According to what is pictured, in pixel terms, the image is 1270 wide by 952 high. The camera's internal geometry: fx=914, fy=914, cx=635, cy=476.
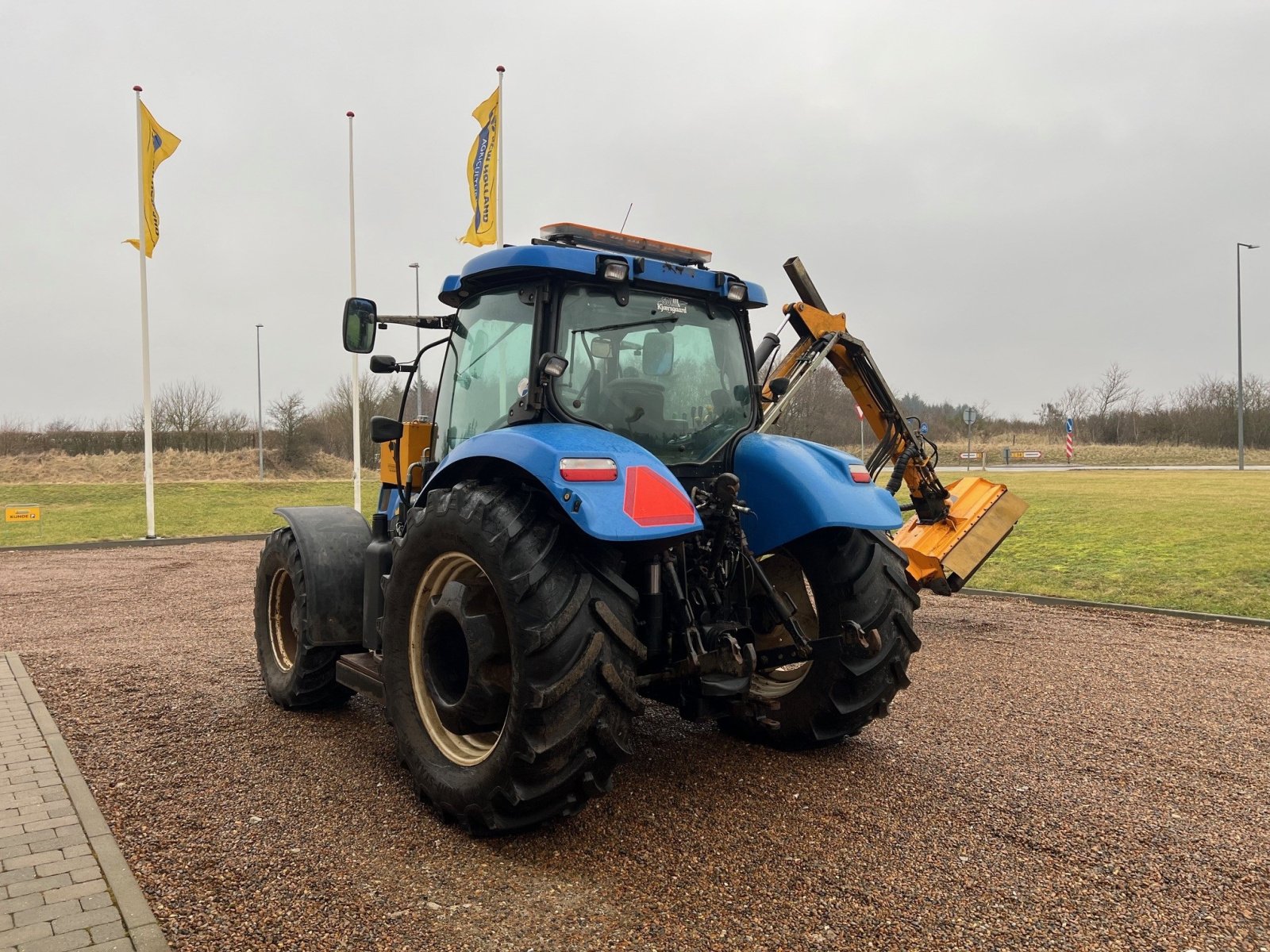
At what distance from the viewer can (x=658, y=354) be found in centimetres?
420

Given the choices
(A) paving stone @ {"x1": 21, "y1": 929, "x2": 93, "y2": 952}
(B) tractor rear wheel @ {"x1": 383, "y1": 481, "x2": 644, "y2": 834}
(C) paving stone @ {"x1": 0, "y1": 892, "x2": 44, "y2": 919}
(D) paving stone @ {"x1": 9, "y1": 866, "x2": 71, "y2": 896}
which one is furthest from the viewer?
(B) tractor rear wheel @ {"x1": 383, "y1": 481, "x2": 644, "y2": 834}

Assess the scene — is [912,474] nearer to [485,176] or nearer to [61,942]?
[61,942]

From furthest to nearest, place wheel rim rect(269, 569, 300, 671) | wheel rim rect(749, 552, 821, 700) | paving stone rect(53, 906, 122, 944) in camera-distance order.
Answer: wheel rim rect(269, 569, 300, 671), wheel rim rect(749, 552, 821, 700), paving stone rect(53, 906, 122, 944)

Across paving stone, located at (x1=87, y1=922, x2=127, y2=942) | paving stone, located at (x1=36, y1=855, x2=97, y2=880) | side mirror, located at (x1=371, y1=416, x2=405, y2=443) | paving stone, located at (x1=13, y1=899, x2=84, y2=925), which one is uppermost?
side mirror, located at (x1=371, y1=416, x2=405, y2=443)

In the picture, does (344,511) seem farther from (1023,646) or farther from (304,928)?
(1023,646)

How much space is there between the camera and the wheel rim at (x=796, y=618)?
4621 millimetres

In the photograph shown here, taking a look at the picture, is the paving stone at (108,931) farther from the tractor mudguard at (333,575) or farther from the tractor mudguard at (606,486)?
the tractor mudguard at (333,575)

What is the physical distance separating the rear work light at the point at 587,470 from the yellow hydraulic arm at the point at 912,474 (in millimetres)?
3827

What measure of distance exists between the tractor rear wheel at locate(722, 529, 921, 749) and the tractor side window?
1.50 m

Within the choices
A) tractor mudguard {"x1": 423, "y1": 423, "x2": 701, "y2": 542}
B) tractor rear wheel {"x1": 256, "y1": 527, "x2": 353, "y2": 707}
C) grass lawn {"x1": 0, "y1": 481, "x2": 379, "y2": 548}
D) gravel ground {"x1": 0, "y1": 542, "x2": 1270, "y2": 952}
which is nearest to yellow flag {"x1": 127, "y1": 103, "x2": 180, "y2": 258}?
grass lawn {"x1": 0, "y1": 481, "x2": 379, "y2": 548}

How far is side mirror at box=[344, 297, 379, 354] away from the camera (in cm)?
475

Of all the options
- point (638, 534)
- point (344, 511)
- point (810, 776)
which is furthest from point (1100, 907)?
point (344, 511)

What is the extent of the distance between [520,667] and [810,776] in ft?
5.65

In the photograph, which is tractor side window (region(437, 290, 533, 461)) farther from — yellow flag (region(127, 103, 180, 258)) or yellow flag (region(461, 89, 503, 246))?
yellow flag (region(127, 103, 180, 258))
